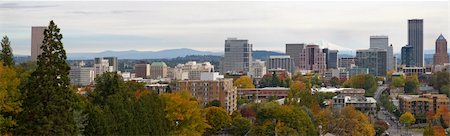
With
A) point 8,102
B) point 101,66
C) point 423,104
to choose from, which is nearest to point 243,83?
point 423,104

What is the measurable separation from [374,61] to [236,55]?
16272mm

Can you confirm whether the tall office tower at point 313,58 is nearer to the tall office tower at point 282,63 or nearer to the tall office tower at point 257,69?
the tall office tower at point 282,63

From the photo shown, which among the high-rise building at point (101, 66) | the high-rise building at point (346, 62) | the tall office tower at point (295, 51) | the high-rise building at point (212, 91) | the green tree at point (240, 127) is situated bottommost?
the green tree at point (240, 127)

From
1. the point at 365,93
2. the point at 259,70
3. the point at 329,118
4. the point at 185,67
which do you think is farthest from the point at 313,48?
the point at 329,118

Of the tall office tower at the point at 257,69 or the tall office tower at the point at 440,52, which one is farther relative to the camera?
the tall office tower at the point at 257,69

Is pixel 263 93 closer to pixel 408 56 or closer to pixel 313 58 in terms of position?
pixel 408 56

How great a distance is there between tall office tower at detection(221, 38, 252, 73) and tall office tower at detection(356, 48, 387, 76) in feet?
45.8

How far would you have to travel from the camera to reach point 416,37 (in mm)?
116375

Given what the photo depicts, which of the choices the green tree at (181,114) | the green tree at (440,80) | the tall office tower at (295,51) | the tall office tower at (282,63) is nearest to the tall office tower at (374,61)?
the tall office tower at (282,63)

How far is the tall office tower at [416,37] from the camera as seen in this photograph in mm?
114250

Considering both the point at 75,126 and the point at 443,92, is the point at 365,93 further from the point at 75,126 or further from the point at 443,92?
the point at 75,126

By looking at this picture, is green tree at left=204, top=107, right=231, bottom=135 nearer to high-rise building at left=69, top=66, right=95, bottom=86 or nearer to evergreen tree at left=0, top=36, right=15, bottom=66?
evergreen tree at left=0, top=36, right=15, bottom=66

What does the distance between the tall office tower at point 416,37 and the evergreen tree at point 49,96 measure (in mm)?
101873

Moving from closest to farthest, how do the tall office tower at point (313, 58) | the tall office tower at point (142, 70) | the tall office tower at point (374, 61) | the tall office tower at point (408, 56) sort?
1. the tall office tower at point (142, 70)
2. the tall office tower at point (374, 61)
3. the tall office tower at point (408, 56)
4. the tall office tower at point (313, 58)
